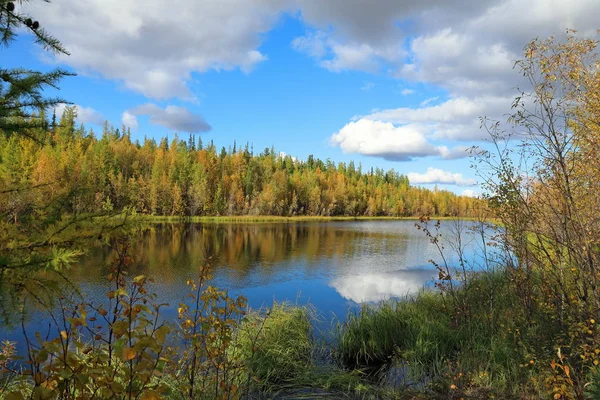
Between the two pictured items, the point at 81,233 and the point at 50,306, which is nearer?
the point at 81,233

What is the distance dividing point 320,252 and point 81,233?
25.6m

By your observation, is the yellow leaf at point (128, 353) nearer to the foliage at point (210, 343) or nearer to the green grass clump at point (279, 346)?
the foliage at point (210, 343)

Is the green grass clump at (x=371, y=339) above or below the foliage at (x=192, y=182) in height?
below

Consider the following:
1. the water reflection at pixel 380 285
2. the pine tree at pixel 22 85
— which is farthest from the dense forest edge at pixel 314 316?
the water reflection at pixel 380 285

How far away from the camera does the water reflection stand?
47.0 feet

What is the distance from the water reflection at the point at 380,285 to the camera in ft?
47.0

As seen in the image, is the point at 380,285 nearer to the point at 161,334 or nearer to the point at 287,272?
the point at 287,272

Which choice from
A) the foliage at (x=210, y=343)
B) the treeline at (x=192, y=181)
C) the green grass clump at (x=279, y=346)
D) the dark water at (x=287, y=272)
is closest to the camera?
the foliage at (x=210, y=343)

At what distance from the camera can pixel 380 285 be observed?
53.9 ft

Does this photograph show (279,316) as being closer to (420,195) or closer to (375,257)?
(375,257)

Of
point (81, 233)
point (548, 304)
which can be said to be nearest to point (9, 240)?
point (81, 233)

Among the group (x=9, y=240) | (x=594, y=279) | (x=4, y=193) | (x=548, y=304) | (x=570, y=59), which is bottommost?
(x=548, y=304)

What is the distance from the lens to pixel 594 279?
434cm

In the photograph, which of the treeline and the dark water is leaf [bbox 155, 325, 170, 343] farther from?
the treeline
